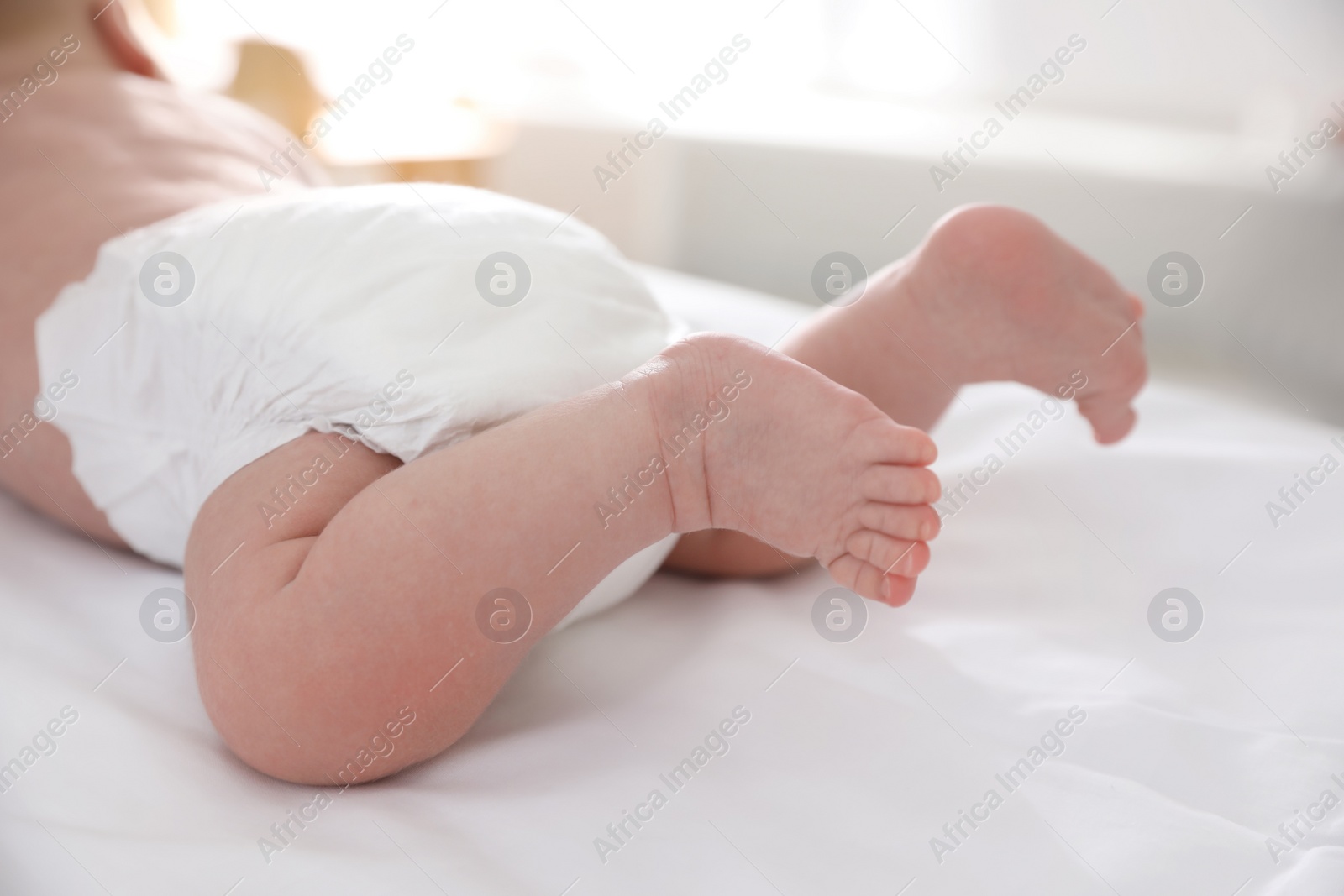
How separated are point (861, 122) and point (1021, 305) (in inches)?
50.3

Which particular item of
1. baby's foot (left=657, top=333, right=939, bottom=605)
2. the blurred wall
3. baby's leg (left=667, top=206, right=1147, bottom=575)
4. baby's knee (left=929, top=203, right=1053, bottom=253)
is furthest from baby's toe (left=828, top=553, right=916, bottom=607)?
the blurred wall

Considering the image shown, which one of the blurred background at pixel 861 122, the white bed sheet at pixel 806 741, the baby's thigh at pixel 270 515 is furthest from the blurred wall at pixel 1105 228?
the baby's thigh at pixel 270 515

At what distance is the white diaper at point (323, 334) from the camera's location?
2.39 feet

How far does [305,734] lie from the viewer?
63 cm

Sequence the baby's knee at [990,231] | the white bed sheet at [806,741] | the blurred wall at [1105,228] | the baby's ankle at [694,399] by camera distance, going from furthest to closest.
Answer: the blurred wall at [1105,228] → the baby's knee at [990,231] → the baby's ankle at [694,399] → the white bed sheet at [806,741]

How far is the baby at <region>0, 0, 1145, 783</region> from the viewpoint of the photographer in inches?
25.1

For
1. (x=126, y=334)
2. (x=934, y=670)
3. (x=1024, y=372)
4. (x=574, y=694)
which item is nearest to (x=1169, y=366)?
(x=1024, y=372)

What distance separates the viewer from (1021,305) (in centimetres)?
86

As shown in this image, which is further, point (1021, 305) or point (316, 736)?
point (1021, 305)

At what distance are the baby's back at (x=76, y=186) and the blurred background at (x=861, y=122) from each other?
3.08 ft

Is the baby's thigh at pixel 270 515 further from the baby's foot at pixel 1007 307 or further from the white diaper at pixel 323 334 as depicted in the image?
the baby's foot at pixel 1007 307

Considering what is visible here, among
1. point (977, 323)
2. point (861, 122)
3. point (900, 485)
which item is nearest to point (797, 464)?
point (900, 485)

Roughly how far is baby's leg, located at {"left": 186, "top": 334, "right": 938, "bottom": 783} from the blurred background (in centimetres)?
117

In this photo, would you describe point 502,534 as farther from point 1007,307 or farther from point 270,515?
point 1007,307
